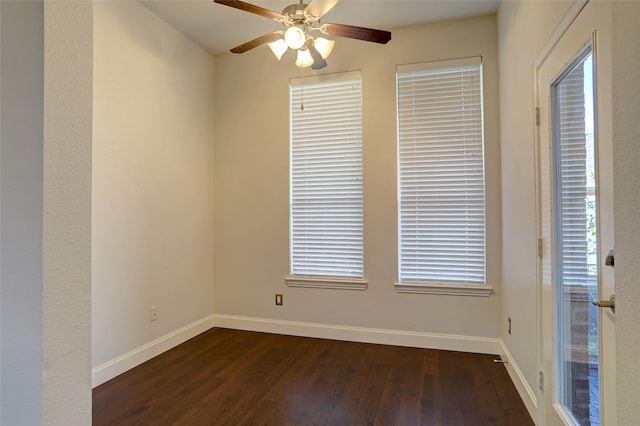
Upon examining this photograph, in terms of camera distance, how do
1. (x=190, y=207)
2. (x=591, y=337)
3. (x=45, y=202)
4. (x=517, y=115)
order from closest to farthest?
1. (x=45, y=202)
2. (x=591, y=337)
3. (x=517, y=115)
4. (x=190, y=207)

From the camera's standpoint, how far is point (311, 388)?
2418mm

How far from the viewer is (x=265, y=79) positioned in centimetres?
365

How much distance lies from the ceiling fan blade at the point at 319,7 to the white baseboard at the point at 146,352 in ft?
A: 9.01

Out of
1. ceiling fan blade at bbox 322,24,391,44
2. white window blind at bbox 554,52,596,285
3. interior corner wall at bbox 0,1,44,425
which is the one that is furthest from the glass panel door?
interior corner wall at bbox 0,1,44,425

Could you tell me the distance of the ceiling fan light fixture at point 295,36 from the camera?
2.22m

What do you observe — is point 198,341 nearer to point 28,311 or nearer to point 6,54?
point 28,311

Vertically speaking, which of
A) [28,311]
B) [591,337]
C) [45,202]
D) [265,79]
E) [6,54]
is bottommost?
[591,337]

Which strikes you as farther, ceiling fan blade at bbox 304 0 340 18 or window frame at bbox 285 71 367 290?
window frame at bbox 285 71 367 290

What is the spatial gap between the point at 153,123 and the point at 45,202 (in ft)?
8.45

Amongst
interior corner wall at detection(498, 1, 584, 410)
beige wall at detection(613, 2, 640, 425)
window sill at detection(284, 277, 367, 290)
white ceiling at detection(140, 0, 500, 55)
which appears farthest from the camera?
window sill at detection(284, 277, 367, 290)

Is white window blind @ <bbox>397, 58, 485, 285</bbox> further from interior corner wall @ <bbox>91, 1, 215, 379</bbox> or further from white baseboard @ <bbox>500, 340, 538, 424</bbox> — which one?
interior corner wall @ <bbox>91, 1, 215, 379</bbox>

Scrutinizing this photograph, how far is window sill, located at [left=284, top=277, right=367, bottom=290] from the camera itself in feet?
10.9

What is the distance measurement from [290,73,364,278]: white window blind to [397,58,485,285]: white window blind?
1.49 feet

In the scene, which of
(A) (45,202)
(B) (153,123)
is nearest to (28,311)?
(A) (45,202)
